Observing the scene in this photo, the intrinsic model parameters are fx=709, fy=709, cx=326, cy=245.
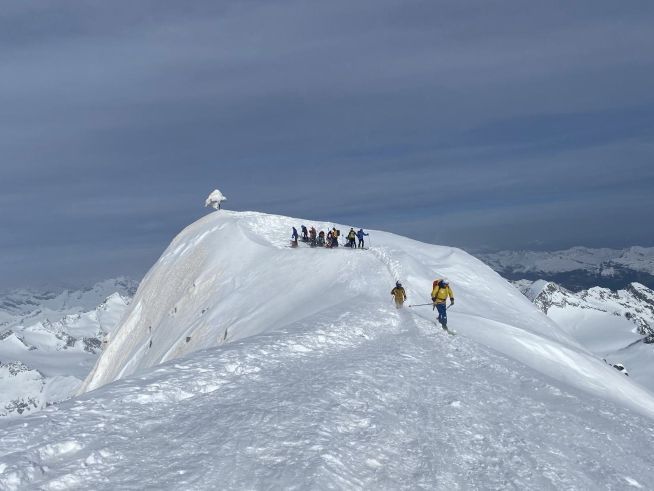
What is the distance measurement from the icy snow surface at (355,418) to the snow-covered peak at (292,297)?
1.15 feet

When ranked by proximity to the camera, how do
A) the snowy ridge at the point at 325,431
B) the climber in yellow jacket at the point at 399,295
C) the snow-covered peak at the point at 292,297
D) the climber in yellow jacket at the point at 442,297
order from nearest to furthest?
1. the snowy ridge at the point at 325,431
2. the climber in yellow jacket at the point at 442,297
3. the snow-covered peak at the point at 292,297
4. the climber in yellow jacket at the point at 399,295

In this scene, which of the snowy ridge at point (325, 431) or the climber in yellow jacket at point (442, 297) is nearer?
the snowy ridge at point (325, 431)

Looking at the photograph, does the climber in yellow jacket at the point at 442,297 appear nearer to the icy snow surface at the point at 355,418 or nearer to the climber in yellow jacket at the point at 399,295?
the icy snow surface at the point at 355,418

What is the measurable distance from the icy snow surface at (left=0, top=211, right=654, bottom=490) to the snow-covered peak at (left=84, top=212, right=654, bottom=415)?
0.35 metres

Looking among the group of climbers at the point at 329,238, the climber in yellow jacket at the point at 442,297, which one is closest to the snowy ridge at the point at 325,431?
the climber in yellow jacket at the point at 442,297

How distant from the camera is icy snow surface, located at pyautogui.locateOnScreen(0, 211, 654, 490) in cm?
1310

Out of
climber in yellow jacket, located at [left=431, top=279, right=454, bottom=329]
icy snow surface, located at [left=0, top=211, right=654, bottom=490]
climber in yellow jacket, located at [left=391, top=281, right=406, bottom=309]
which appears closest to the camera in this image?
icy snow surface, located at [left=0, top=211, right=654, bottom=490]

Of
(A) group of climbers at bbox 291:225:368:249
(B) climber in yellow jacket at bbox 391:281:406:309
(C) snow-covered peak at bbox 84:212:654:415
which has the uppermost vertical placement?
(A) group of climbers at bbox 291:225:368:249

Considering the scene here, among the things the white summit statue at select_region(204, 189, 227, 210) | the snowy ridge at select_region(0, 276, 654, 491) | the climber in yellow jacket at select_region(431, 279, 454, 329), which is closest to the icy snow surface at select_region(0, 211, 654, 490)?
the snowy ridge at select_region(0, 276, 654, 491)

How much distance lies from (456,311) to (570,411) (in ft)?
47.1

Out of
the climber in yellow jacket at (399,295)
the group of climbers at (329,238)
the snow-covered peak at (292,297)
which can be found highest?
the group of climbers at (329,238)

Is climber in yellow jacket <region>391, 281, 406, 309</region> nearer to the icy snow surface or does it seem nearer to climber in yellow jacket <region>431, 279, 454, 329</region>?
the icy snow surface

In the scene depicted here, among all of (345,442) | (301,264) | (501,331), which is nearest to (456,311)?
(501,331)

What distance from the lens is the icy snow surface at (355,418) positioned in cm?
1310
